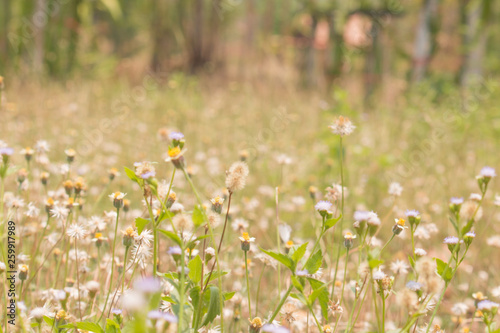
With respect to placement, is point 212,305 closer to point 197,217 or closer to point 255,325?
point 255,325

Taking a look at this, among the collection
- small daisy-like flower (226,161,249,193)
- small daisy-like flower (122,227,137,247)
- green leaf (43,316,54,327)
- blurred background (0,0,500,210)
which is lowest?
green leaf (43,316,54,327)

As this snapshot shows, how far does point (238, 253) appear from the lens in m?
1.90

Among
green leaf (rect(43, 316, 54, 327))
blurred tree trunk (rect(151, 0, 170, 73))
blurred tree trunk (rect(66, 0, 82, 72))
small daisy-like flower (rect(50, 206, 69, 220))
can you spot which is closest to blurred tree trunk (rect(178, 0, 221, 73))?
blurred tree trunk (rect(151, 0, 170, 73))

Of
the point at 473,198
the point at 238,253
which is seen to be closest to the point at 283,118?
the point at 238,253

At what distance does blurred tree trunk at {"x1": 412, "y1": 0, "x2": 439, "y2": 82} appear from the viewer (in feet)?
17.5

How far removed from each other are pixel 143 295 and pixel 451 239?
72cm

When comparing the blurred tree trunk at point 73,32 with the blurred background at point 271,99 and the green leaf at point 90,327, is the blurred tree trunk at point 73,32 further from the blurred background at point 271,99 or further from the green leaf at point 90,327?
the green leaf at point 90,327

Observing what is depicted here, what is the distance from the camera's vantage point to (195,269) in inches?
36.9

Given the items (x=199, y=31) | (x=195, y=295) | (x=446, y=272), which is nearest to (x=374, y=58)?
(x=199, y=31)

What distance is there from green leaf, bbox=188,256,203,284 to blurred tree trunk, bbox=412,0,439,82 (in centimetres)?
504

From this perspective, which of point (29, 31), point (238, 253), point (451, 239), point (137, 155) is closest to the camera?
point (451, 239)

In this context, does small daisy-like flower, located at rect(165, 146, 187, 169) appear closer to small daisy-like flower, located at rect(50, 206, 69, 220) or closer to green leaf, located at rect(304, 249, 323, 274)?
green leaf, located at rect(304, 249, 323, 274)

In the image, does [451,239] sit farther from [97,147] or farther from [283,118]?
[283,118]

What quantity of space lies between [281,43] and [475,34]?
4.29 metres
